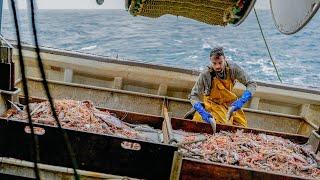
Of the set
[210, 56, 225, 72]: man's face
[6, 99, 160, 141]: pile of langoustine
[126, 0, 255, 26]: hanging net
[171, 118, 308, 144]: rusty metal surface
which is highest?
[126, 0, 255, 26]: hanging net

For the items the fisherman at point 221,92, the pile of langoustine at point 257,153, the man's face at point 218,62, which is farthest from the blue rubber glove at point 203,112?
the man's face at point 218,62

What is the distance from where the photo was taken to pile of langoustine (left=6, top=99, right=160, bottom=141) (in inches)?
186

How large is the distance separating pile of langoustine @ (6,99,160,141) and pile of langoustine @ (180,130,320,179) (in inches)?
29.8

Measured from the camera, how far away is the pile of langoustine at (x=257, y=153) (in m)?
4.45

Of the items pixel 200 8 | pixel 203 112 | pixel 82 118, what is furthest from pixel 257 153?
pixel 200 8

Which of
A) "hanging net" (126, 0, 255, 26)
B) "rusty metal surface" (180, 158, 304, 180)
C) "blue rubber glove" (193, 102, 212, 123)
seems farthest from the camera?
"blue rubber glove" (193, 102, 212, 123)

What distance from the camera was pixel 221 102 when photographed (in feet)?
21.6

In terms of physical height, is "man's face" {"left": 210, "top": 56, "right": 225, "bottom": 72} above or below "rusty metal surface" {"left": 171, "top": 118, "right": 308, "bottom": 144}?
above

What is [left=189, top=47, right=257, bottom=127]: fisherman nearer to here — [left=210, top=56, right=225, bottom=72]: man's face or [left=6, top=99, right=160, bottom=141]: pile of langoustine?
[left=210, top=56, right=225, bottom=72]: man's face

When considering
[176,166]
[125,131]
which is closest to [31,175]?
[125,131]

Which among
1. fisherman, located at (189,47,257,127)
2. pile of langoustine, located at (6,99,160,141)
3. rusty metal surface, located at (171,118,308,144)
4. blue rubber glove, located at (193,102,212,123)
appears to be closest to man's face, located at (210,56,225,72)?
fisherman, located at (189,47,257,127)

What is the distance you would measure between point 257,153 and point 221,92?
1893mm

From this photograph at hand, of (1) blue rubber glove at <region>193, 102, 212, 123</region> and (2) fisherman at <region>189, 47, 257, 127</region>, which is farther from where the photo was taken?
(2) fisherman at <region>189, 47, 257, 127</region>

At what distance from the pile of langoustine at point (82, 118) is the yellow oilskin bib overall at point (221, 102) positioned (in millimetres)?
1432
